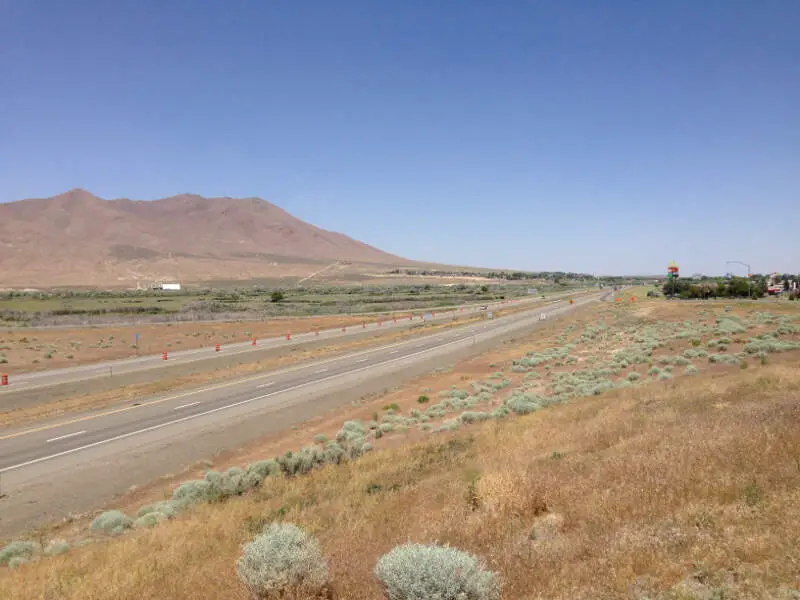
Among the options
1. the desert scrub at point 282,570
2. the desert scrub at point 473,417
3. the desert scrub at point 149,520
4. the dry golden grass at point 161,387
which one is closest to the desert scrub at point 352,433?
the desert scrub at point 473,417

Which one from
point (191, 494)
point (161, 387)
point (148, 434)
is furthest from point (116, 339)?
point (191, 494)

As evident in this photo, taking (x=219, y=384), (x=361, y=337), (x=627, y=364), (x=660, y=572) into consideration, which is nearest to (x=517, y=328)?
(x=361, y=337)

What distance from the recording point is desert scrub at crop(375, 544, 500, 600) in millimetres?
4844

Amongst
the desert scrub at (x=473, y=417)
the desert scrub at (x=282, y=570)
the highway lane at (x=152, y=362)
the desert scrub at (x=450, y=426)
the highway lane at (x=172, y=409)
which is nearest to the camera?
the desert scrub at (x=282, y=570)

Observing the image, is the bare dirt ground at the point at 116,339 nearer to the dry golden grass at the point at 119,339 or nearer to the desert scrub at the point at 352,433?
the dry golden grass at the point at 119,339

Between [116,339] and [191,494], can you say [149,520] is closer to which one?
[191,494]

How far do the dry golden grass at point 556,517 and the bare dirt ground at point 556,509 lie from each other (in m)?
0.03

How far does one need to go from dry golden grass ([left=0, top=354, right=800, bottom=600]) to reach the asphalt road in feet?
21.3

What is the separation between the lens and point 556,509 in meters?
7.49

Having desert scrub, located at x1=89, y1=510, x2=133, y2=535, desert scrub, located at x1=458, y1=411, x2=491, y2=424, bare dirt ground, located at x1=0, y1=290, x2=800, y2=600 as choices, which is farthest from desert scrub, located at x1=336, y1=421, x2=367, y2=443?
desert scrub, located at x1=89, y1=510, x2=133, y2=535

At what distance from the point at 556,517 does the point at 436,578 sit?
10.00ft

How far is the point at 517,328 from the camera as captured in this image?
62.8m

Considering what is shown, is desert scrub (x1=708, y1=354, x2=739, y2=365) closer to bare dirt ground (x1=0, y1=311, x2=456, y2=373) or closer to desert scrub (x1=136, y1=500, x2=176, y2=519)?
desert scrub (x1=136, y1=500, x2=176, y2=519)

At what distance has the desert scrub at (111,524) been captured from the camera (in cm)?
1136
